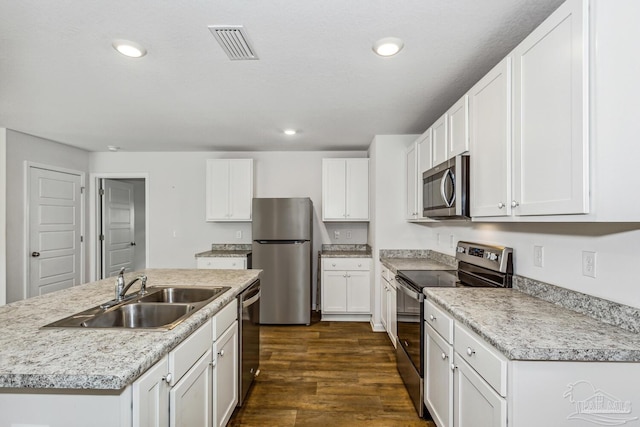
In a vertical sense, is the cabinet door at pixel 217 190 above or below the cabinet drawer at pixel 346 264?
above

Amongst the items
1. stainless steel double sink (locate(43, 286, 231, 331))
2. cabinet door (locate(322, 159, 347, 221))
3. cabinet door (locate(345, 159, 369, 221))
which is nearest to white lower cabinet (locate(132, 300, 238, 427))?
stainless steel double sink (locate(43, 286, 231, 331))

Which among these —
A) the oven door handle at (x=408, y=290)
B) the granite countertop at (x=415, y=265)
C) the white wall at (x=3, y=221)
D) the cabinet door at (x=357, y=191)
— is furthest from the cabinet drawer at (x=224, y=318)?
the white wall at (x=3, y=221)

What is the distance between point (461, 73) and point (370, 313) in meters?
2.94

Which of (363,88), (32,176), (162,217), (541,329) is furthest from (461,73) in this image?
(32,176)

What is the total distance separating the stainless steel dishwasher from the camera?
7.23ft

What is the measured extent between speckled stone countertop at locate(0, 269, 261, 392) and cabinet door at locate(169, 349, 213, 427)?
20 centimetres

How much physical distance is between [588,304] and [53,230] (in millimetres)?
5693

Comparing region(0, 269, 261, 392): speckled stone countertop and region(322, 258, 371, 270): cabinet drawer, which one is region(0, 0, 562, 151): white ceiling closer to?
region(0, 269, 261, 392): speckled stone countertop

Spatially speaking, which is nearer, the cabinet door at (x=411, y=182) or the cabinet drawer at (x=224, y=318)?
the cabinet drawer at (x=224, y=318)

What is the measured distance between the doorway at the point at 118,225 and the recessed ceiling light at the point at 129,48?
3.43 metres

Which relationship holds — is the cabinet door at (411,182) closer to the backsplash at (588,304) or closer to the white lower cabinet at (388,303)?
the white lower cabinet at (388,303)

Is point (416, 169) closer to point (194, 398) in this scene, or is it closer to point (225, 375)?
point (225, 375)

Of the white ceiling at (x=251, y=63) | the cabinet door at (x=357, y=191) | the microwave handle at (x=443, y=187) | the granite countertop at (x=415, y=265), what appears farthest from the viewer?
the cabinet door at (x=357, y=191)

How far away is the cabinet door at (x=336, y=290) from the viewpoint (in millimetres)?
4086
